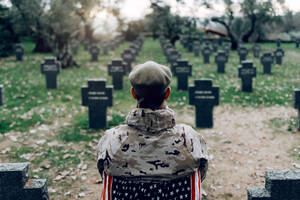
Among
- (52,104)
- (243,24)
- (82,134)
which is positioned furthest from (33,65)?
→ (243,24)

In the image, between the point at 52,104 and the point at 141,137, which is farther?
the point at 52,104

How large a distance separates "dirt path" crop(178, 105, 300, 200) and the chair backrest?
9.95 feet

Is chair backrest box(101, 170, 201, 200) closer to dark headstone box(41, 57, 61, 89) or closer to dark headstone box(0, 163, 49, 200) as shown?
dark headstone box(0, 163, 49, 200)

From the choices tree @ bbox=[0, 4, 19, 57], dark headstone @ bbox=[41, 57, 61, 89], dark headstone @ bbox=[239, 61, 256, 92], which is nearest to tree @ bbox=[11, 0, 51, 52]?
dark headstone @ bbox=[41, 57, 61, 89]

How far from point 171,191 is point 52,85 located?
11639 mm

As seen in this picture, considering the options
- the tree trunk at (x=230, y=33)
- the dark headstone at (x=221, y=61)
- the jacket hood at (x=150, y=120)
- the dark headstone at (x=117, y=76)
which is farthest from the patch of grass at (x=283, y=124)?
the tree trunk at (x=230, y=33)

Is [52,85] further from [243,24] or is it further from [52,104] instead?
[243,24]

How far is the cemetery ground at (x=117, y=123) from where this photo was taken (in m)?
6.01

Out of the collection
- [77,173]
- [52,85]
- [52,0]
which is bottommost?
[77,173]

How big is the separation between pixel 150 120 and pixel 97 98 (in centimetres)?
606

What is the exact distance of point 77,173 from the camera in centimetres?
623

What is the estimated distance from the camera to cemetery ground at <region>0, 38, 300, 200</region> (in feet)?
19.7

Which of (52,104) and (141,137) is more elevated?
(141,137)

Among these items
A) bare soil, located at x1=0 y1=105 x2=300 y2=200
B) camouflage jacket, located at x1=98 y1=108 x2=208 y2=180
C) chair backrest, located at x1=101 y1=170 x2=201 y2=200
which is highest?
Answer: camouflage jacket, located at x1=98 y1=108 x2=208 y2=180
